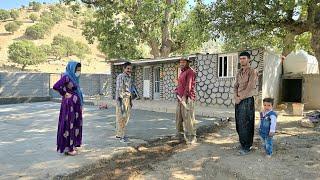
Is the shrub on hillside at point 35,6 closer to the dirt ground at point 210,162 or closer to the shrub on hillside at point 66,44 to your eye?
the shrub on hillside at point 66,44

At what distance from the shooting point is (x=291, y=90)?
1684 centimetres

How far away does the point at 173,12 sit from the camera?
784 inches

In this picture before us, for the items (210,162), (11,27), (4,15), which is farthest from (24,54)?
(210,162)

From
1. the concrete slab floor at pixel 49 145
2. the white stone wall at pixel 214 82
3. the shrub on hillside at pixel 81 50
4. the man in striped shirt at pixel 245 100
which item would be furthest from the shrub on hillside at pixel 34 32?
the man in striped shirt at pixel 245 100

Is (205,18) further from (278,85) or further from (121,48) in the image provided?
(121,48)

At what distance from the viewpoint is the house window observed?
14.6 metres

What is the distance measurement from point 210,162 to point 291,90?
1282 cm

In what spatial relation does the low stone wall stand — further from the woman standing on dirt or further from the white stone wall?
the woman standing on dirt

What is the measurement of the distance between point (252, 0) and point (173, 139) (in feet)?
17.1

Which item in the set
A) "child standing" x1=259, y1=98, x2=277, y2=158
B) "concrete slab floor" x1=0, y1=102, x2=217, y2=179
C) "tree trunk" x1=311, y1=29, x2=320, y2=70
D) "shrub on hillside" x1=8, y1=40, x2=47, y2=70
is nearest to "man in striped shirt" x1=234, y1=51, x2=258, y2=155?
"child standing" x1=259, y1=98, x2=277, y2=158

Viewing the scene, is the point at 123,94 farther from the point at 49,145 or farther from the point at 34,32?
the point at 34,32

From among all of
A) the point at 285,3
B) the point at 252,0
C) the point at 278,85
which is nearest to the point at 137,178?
the point at 285,3

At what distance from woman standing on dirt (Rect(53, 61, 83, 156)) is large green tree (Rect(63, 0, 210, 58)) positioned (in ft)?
44.0

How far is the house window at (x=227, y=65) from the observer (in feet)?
A: 47.8
